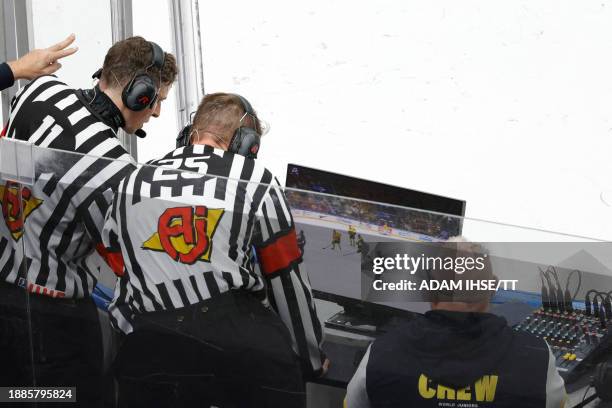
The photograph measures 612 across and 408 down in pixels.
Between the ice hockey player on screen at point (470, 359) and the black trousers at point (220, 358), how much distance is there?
0.19 metres

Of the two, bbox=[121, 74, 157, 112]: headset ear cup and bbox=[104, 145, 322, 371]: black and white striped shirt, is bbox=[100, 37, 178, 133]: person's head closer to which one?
bbox=[121, 74, 157, 112]: headset ear cup

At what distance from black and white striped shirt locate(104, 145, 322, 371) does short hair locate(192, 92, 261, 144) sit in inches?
15.7

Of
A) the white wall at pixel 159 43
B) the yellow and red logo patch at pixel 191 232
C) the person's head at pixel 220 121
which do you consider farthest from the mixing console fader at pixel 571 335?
the white wall at pixel 159 43

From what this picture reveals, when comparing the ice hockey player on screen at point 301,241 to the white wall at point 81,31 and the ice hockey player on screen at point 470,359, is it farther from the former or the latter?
the white wall at point 81,31

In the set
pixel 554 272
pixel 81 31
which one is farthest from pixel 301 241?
pixel 81 31

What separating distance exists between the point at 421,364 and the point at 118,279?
52cm

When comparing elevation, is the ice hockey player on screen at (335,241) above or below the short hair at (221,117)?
below

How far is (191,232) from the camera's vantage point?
1.40 meters

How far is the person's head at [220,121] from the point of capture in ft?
5.99

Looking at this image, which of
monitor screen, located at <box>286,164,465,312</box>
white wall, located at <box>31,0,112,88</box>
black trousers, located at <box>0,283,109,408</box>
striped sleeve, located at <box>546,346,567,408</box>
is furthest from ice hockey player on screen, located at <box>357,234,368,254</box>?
white wall, located at <box>31,0,112,88</box>

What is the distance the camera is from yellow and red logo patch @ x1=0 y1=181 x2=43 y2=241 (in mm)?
1479

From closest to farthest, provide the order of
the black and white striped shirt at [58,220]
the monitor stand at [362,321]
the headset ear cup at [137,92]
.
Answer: the monitor stand at [362,321]
the black and white striped shirt at [58,220]
the headset ear cup at [137,92]

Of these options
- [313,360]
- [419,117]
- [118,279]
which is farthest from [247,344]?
[419,117]

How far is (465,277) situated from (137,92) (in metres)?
0.93
